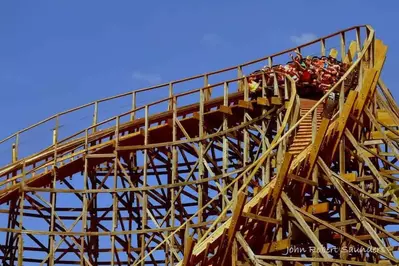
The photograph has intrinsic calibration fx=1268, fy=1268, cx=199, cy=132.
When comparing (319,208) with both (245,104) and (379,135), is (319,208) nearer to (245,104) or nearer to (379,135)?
(379,135)

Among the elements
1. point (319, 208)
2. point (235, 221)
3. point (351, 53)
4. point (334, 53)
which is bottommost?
point (235, 221)

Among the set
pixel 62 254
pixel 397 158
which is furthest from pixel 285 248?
pixel 62 254

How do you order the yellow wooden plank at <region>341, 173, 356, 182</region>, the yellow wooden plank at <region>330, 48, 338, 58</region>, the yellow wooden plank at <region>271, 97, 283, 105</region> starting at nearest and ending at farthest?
the yellow wooden plank at <region>341, 173, 356, 182</region> → the yellow wooden plank at <region>271, 97, 283, 105</region> → the yellow wooden plank at <region>330, 48, 338, 58</region>

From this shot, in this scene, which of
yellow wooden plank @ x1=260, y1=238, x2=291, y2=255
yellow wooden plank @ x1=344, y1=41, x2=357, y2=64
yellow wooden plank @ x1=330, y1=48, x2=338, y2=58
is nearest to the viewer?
yellow wooden plank @ x1=260, y1=238, x2=291, y2=255

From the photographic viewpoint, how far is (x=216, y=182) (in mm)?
29484

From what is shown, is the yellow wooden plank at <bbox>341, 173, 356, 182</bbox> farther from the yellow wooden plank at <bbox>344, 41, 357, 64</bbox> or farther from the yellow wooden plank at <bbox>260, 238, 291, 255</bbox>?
the yellow wooden plank at <bbox>344, 41, 357, 64</bbox>

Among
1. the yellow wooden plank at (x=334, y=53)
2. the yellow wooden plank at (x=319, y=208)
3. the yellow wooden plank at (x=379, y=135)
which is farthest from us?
the yellow wooden plank at (x=334, y=53)

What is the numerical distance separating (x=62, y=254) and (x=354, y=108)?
8981 mm

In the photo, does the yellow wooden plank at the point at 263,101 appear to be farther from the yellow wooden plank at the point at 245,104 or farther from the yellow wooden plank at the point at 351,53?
the yellow wooden plank at the point at 351,53

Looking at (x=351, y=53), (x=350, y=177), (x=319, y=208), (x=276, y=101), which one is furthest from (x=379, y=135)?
(x=351, y=53)

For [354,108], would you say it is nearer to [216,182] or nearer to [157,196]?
[216,182]

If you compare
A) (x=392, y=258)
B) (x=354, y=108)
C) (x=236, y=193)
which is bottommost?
(x=392, y=258)

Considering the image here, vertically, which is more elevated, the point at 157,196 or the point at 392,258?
the point at 157,196

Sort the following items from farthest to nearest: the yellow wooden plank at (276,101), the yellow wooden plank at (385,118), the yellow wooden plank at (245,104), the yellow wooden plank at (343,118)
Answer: the yellow wooden plank at (245,104) < the yellow wooden plank at (276,101) < the yellow wooden plank at (385,118) < the yellow wooden plank at (343,118)
